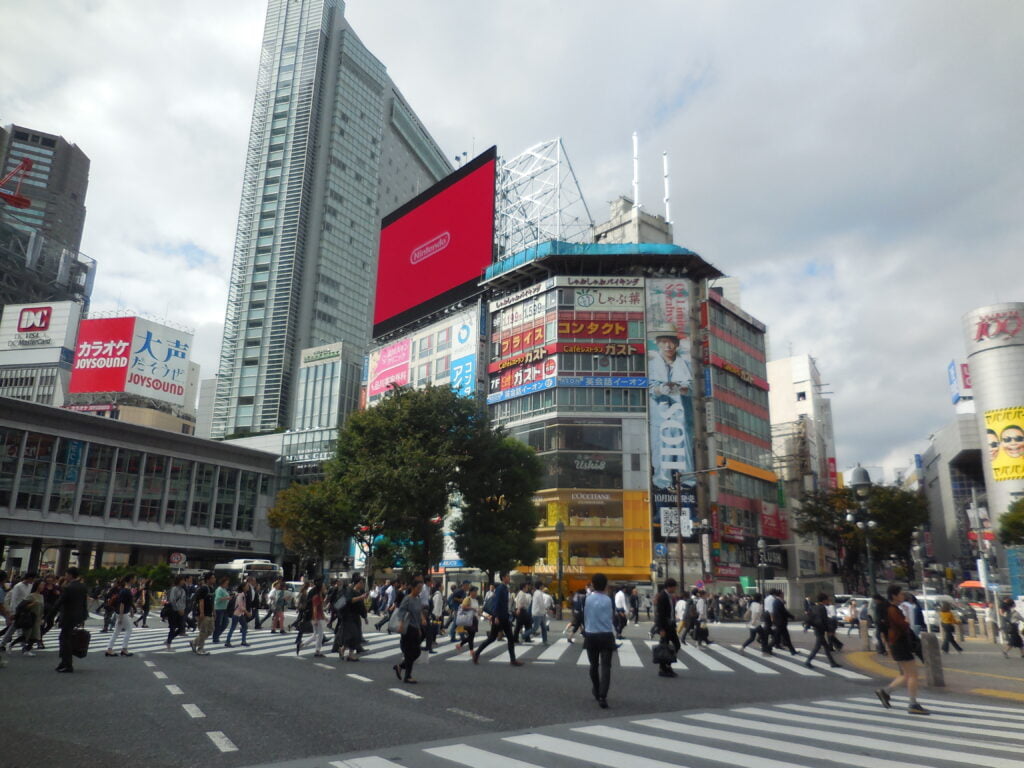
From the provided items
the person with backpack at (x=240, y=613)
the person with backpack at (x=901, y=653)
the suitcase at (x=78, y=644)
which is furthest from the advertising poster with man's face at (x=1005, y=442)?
the suitcase at (x=78, y=644)

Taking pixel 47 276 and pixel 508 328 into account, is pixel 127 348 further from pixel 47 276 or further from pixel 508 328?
pixel 47 276

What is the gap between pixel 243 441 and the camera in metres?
85.2

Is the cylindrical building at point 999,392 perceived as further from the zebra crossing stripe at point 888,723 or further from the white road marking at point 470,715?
the white road marking at point 470,715

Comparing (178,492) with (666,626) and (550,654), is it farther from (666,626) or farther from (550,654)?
(666,626)

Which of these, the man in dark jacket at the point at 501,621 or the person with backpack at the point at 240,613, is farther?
the person with backpack at the point at 240,613

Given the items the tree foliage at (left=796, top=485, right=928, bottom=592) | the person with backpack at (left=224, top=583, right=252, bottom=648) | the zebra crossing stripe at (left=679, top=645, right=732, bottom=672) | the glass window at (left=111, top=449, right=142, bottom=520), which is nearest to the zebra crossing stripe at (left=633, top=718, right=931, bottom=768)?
the zebra crossing stripe at (left=679, top=645, right=732, bottom=672)

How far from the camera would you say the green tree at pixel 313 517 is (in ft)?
122

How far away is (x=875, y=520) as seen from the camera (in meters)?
53.7

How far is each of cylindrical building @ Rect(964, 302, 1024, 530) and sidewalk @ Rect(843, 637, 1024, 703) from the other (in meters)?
67.0

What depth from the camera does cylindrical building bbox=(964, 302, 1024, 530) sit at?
78500 millimetres

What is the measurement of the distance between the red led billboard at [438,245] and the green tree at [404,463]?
2942 centimetres

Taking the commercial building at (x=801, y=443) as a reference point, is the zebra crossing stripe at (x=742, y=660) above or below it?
below

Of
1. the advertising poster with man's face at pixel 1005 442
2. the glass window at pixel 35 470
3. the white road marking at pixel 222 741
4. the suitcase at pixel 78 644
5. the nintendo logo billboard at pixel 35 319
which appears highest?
the nintendo logo billboard at pixel 35 319

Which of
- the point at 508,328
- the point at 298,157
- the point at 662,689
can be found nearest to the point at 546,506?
the point at 508,328
